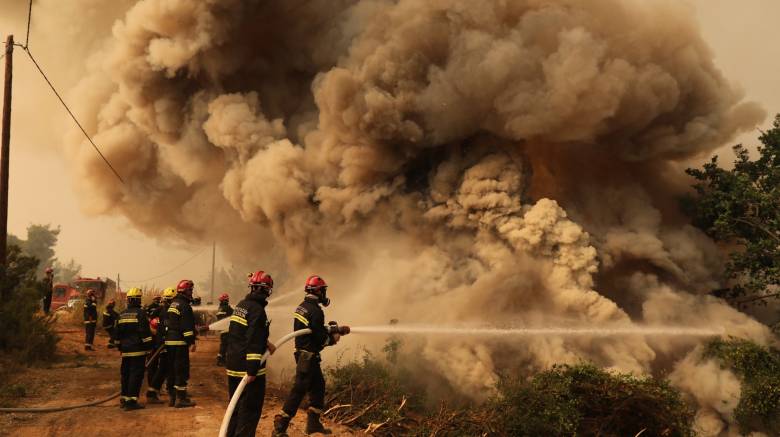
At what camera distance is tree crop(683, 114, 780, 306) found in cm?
1638

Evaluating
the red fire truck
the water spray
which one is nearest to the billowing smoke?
the water spray

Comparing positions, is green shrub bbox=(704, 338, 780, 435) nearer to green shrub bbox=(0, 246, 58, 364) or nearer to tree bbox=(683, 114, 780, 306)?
tree bbox=(683, 114, 780, 306)

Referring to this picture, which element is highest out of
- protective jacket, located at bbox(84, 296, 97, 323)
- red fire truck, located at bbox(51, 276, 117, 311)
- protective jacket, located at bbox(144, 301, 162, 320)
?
red fire truck, located at bbox(51, 276, 117, 311)

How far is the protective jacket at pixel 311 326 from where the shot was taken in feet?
27.1

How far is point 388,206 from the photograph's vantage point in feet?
60.5

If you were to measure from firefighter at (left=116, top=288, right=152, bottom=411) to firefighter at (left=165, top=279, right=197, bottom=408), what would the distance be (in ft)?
1.40

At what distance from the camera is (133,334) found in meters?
10.3

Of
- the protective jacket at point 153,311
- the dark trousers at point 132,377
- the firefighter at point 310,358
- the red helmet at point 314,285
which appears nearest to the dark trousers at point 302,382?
the firefighter at point 310,358

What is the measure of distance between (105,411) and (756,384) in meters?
14.4

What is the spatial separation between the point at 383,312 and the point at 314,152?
22.0ft

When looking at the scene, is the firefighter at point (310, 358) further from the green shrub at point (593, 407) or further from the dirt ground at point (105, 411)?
the green shrub at point (593, 407)

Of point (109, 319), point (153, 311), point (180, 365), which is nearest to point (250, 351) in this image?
point (180, 365)

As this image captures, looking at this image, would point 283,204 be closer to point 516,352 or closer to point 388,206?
point 388,206

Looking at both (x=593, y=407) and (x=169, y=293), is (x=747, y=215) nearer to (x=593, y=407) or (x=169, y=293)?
(x=593, y=407)
